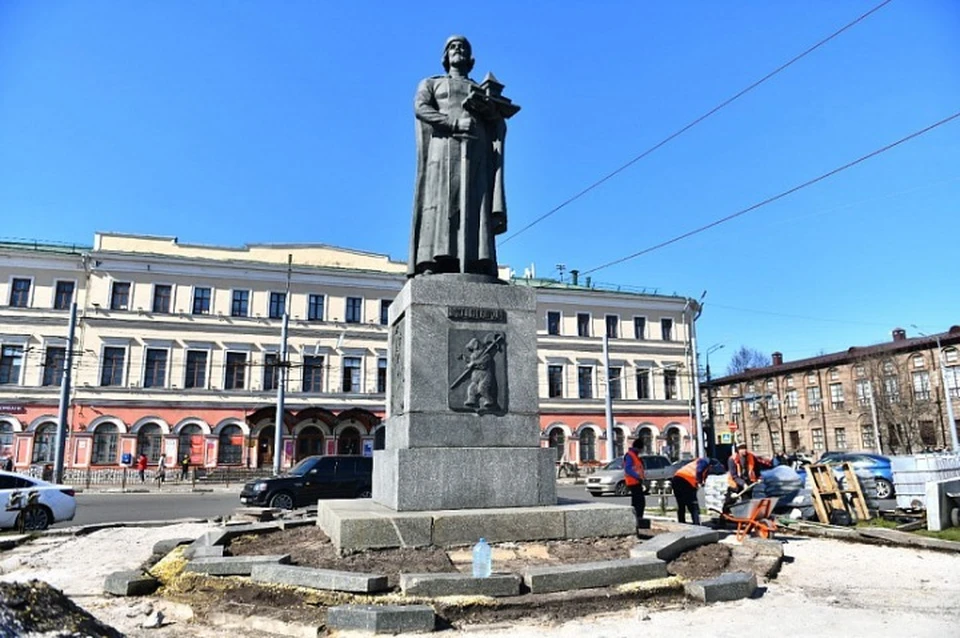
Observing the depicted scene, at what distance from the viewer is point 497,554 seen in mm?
6465

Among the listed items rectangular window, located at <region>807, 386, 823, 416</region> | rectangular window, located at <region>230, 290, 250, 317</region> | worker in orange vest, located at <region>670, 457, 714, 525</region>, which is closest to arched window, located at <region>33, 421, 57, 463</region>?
rectangular window, located at <region>230, 290, 250, 317</region>

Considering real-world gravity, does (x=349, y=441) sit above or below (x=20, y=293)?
below

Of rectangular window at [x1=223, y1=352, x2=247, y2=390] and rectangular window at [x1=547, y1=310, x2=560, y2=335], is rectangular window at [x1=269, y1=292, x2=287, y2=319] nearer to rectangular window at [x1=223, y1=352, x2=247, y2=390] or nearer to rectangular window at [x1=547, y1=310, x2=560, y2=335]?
rectangular window at [x1=223, y1=352, x2=247, y2=390]

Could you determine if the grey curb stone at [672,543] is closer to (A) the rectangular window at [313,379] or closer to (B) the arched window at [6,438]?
(A) the rectangular window at [313,379]

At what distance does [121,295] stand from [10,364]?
6.69m

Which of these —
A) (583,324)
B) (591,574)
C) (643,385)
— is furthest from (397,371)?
(643,385)

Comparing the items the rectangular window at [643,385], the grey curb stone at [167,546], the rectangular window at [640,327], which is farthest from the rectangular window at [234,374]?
the grey curb stone at [167,546]

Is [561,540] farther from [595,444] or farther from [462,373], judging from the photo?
[595,444]

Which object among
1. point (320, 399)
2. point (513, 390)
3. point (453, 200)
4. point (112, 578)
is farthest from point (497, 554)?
point (320, 399)

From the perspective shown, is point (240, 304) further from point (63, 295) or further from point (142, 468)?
point (142, 468)

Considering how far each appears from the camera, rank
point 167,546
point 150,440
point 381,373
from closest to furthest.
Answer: point 167,546 → point 150,440 → point 381,373

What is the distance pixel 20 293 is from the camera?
36656 millimetres

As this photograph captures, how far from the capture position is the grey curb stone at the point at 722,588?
5.59 m

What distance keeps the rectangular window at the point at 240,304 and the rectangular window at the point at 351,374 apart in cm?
672
